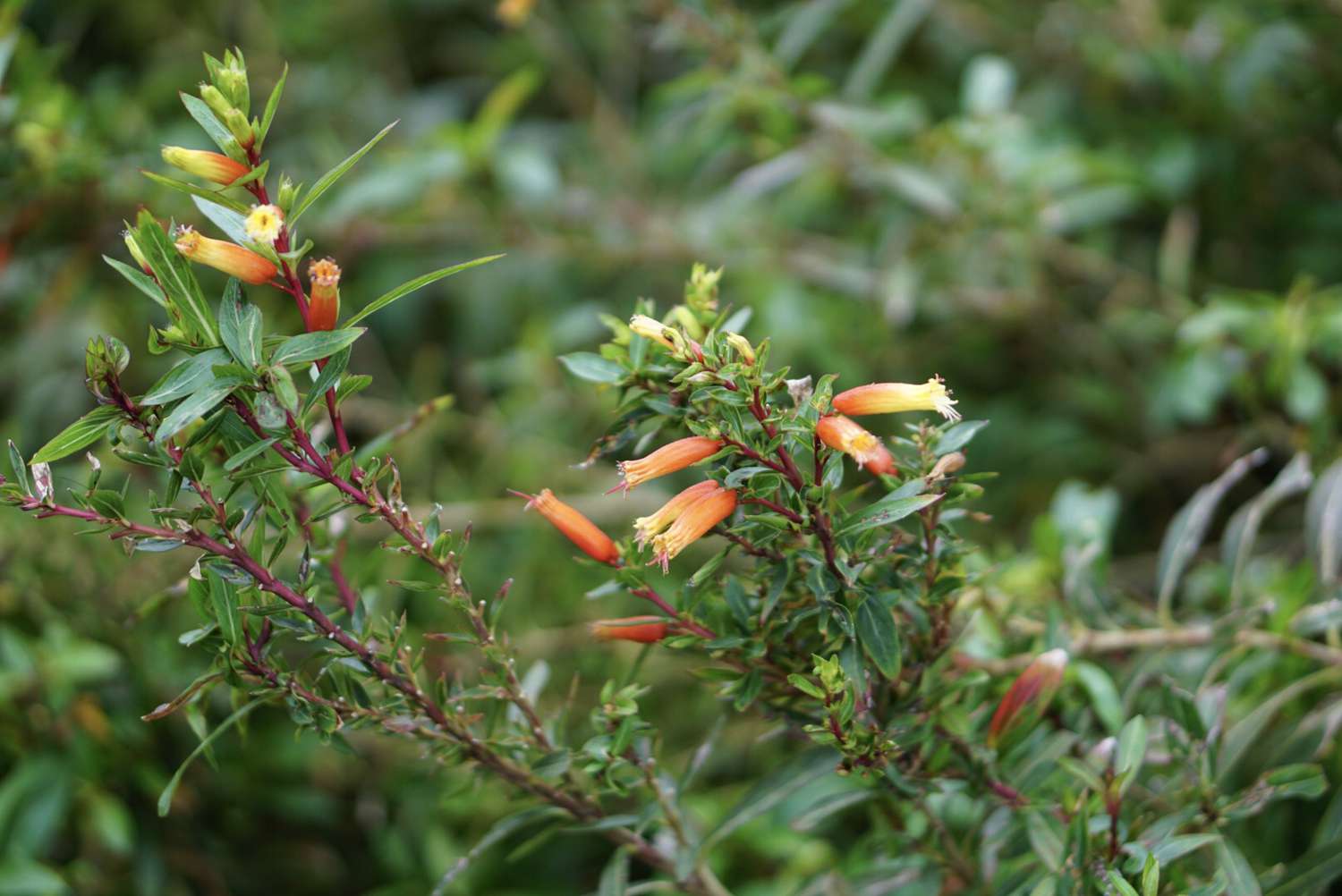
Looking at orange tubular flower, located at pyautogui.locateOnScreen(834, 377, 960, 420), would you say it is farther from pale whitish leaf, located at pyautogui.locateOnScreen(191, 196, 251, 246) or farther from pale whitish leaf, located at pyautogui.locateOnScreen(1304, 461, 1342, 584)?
pale whitish leaf, located at pyautogui.locateOnScreen(1304, 461, 1342, 584)

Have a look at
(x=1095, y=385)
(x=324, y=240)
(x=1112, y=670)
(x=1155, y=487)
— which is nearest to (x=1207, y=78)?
(x=1095, y=385)

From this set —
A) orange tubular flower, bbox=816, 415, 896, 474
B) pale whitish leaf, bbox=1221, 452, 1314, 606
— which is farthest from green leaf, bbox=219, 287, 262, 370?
pale whitish leaf, bbox=1221, 452, 1314, 606

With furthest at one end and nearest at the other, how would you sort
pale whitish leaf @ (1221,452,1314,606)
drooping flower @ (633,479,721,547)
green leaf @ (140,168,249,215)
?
pale whitish leaf @ (1221,452,1314,606) → drooping flower @ (633,479,721,547) → green leaf @ (140,168,249,215)

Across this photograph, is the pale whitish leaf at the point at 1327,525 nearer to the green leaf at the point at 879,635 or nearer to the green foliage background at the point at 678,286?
the green foliage background at the point at 678,286

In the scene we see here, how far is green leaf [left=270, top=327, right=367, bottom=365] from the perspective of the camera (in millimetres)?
746

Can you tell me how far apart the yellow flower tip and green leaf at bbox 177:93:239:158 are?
0.06 metres

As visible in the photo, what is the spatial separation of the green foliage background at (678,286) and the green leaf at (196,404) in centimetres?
80

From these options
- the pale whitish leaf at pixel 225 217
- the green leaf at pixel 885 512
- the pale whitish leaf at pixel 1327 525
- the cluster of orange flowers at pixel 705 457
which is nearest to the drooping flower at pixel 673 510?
the cluster of orange flowers at pixel 705 457

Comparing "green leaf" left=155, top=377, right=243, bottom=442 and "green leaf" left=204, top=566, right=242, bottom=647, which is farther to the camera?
"green leaf" left=204, top=566, right=242, bottom=647

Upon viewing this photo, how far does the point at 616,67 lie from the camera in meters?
2.64

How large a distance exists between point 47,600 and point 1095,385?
1833mm

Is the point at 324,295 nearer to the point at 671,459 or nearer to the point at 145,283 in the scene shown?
the point at 145,283

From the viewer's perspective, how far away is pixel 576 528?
2.91ft

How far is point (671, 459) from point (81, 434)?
417 mm
